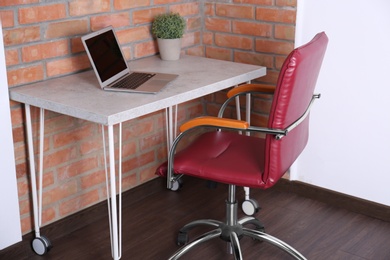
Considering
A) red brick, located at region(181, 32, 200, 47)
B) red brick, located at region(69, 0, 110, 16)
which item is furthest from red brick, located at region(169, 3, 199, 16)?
red brick, located at region(69, 0, 110, 16)

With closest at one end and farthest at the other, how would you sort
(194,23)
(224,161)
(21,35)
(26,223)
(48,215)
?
(224,161) < (21,35) < (26,223) < (48,215) < (194,23)

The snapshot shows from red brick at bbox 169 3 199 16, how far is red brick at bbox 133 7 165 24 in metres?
0.09

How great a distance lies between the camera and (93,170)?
119 inches

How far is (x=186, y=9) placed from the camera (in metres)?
3.35

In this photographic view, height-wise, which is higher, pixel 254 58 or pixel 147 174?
pixel 254 58

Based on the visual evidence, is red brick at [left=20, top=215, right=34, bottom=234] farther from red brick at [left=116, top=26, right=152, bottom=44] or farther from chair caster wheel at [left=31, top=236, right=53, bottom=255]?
red brick at [left=116, top=26, right=152, bottom=44]

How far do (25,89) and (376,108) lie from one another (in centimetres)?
170

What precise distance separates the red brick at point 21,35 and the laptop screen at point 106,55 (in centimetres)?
27

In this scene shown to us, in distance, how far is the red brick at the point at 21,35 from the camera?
2.49 m

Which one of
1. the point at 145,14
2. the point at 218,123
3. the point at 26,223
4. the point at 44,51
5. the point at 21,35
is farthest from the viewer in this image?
the point at 145,14

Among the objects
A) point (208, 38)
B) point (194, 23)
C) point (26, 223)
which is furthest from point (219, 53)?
point (26, 223)

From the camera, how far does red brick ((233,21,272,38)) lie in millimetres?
3189

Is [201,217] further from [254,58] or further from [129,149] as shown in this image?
[254,58]

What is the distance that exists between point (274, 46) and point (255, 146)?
2.68ft
